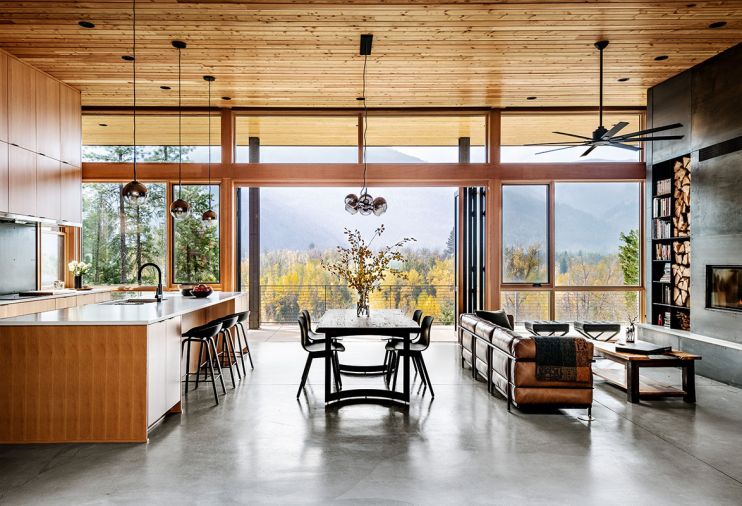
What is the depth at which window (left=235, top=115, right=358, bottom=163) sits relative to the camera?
8.09 m

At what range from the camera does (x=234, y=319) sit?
5.34 metres

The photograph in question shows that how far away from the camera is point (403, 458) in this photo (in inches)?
134

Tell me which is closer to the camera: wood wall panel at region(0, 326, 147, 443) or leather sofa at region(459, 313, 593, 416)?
wood wall panel at region(0, 326, 147, 443)

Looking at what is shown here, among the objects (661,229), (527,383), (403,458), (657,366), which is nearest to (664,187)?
(661,229)

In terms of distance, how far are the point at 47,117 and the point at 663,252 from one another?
853cm

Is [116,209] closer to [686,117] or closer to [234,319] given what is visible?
[234,319]

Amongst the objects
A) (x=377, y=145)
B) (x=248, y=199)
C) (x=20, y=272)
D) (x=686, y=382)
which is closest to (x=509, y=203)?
(x=377, y=145)

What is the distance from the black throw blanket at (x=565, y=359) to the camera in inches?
167

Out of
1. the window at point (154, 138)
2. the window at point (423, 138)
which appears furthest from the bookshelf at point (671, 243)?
the window at point (154, 138)

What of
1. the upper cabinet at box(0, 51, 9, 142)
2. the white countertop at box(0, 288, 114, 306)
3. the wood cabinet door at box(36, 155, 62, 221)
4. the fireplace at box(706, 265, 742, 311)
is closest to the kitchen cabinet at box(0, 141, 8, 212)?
the upper cabinet at box(0, 51, 9, 142)

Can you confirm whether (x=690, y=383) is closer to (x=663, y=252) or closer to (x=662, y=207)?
(x=663, y=252)

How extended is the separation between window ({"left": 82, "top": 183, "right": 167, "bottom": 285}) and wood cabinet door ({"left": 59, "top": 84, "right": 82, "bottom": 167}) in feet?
2.58

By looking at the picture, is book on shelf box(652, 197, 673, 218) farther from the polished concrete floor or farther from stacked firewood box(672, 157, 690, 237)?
the polished concrete floor

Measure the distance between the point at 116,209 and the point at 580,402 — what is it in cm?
716
